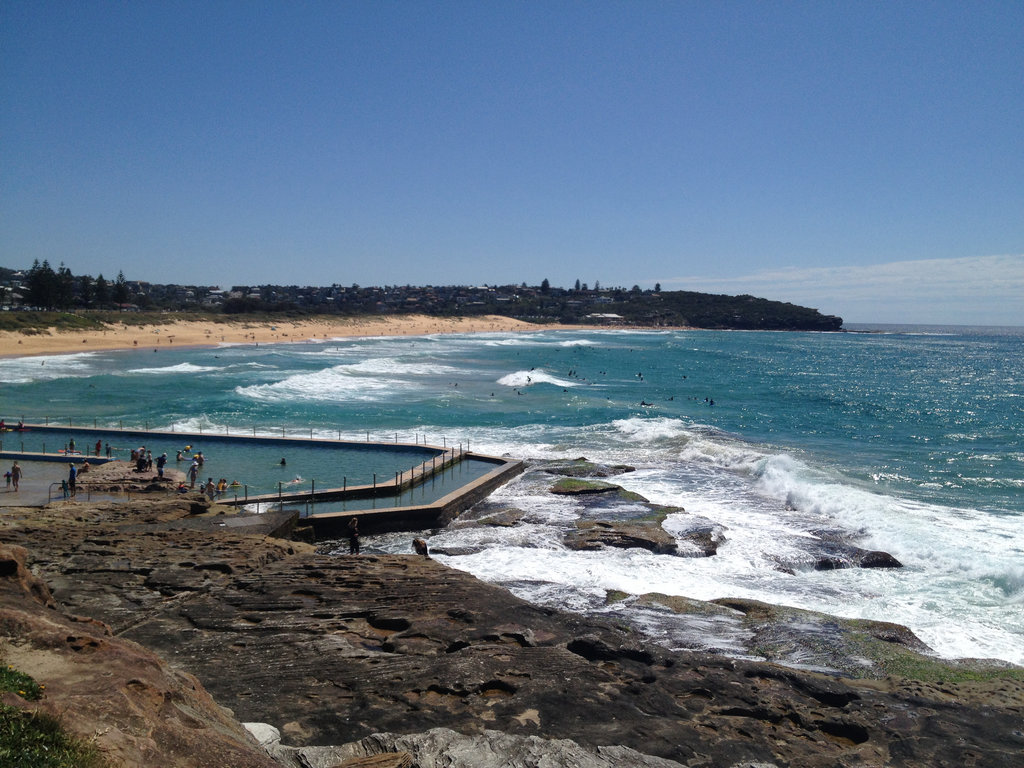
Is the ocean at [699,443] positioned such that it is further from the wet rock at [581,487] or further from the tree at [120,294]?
the tree at [120,294]

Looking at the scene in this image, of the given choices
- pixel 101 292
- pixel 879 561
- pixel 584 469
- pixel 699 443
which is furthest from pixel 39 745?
pixel 101 292

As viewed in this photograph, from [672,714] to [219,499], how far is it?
15.3m

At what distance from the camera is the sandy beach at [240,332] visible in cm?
7312

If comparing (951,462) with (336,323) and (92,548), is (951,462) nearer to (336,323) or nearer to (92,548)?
(92,548)

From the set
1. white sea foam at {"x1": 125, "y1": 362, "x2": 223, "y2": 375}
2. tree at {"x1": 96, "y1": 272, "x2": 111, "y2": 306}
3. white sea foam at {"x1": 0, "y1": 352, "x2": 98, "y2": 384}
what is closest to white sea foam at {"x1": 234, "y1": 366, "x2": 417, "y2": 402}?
white sea foam at {"x1": 125, "y1": 362, "x2": 223, "y2": 375}

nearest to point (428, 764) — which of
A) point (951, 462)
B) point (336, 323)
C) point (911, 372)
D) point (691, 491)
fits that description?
point (691, 491)

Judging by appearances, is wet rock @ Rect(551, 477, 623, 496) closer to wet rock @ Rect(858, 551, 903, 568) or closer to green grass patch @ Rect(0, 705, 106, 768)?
wet rock @ Rect(858, 551, 903, 568)

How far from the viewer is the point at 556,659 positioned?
1020 centimetres

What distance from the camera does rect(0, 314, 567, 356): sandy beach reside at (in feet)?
240

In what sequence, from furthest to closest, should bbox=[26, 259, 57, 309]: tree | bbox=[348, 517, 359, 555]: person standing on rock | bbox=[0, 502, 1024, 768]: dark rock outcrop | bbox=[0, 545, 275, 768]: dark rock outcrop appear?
bbox=[26, 259, 57, 309]: tree < bbox=[348, 517, 359, 555]: person standing on rock < bbox=[0, 502, 1024, 768]: dark rock outcrop < bbox=[0, 545, 275, 768]: dark rock outcrop

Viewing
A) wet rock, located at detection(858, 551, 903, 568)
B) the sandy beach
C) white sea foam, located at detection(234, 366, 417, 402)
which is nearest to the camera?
wet rock, located at detection(858, 551, 903, 568)

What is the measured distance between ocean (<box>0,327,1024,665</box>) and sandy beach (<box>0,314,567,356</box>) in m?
5.77

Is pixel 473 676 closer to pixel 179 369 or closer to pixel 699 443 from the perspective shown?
pixel 699 443

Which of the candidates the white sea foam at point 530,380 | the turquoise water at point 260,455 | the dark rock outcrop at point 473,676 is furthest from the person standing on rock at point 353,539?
the white sea foam at point 530,380
